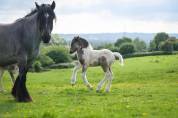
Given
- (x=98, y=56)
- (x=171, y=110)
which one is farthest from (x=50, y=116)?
(x=98, y=56)

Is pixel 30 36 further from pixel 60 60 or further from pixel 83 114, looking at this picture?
pixel 60 60

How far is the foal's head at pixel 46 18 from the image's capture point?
14.6 meters

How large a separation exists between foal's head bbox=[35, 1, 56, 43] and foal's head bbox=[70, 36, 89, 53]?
205 inches

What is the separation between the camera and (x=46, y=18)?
14633 mm

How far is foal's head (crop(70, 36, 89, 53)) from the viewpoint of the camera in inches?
789

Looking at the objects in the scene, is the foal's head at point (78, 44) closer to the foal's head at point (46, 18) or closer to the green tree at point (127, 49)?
the foal's head at point (46, 18)

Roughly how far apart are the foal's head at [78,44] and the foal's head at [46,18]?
5.21m

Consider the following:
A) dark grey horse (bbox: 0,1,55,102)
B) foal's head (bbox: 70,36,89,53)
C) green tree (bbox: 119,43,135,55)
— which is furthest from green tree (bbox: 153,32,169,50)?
dark grey horse (bbox: 0,1,55,102)

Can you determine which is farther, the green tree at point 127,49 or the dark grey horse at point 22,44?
the green tree at point 127,49

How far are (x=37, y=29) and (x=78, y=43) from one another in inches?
199

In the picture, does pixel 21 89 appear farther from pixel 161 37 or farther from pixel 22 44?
pixel 161 37

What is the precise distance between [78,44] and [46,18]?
564cm

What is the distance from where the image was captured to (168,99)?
52.7ft

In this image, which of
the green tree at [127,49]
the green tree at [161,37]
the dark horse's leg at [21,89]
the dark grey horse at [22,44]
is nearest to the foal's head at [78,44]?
the dark grey horse at [22,44]
